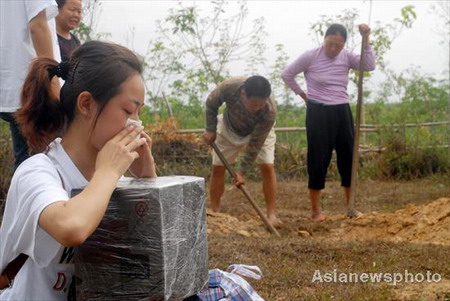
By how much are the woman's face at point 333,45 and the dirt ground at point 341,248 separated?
1439 mm

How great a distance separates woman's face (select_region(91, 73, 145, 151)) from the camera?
1819 millimetres

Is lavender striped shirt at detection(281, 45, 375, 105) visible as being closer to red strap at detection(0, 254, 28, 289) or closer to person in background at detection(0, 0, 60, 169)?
person in background at detection(0, 0, 60, 169)

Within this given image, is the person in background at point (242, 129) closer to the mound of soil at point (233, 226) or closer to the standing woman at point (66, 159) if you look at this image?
Result: the mound of soil at point (233, 226)

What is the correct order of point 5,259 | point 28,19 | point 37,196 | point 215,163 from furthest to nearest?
point 215,163 → point 28,19 → point 5,259 → point 37,196

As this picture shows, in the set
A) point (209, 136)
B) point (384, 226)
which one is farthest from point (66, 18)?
point (384, 226)

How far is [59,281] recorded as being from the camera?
178cm

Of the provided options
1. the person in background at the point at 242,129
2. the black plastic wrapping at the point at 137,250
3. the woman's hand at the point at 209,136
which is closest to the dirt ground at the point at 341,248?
the person in background at the point at 242,129

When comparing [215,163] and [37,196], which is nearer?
[37,196]

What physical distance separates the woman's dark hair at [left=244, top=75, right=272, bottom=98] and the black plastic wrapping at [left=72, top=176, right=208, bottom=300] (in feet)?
13.0

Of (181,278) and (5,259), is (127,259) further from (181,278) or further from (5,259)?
(5,259)

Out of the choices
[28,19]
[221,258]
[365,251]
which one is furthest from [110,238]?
[365,251]

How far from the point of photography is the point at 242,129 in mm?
6273

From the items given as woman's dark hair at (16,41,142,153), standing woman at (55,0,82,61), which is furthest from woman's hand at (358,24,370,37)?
woman's dark hair at (16,41,142,153)

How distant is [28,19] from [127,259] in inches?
77.6
